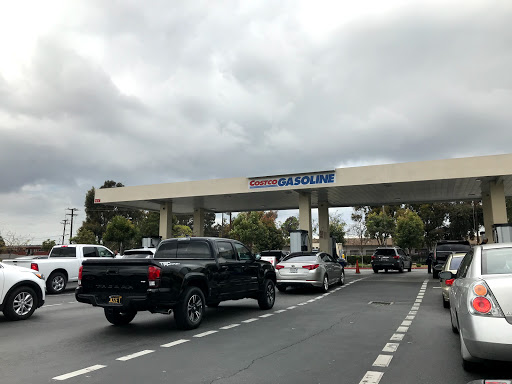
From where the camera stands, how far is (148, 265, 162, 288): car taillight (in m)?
7.91

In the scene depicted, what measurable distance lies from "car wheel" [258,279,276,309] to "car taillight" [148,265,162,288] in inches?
162

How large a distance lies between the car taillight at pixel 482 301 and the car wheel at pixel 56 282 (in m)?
→ 15.1

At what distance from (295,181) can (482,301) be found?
19819mm

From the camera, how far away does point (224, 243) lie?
34.0 ft

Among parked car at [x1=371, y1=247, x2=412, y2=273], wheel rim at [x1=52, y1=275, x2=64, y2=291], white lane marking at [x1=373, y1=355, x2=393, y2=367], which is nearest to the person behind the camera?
white lane marking at [x1=373, y1=355, x2=393, y2=367]

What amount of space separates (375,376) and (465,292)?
1517 mm

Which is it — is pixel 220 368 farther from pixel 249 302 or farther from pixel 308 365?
pixel 249 302

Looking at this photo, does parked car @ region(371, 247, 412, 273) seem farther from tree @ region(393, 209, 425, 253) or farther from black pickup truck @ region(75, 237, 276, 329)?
→ tree @ region(393, 209, 425, 253)

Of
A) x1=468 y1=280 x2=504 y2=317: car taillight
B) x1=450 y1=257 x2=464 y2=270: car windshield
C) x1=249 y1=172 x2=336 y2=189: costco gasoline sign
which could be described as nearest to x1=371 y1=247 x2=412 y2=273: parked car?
x1=249 y1=172 x2=336 y2=189: costco gasoline sign

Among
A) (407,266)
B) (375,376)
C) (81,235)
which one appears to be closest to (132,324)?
(375,376)

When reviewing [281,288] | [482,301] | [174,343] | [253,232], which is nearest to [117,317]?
[174,343]

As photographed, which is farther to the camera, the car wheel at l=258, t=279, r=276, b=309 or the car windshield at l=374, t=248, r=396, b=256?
the car windshield at l=374, t=248, r=396, b=256

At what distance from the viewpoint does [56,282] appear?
16203mm

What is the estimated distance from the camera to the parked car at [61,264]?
15.5 metres
